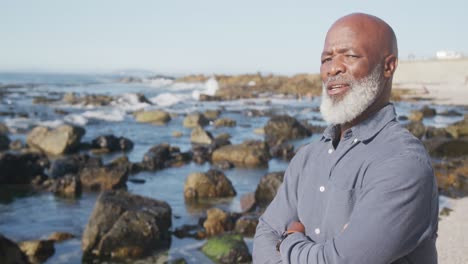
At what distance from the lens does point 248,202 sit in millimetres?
11125

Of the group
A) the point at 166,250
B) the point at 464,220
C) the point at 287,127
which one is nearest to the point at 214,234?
the point at 166,250

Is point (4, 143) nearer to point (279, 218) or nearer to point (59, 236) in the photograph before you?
point (59, 236)

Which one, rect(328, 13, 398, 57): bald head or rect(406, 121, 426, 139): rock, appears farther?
rect(406, 121, 426, 139): rock

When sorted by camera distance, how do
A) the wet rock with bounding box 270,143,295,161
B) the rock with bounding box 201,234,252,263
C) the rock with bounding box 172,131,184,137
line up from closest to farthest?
the rock with bounding box 201,234,252,263 < the wet rock with bounding box 270,143,295,161 < the rock with bounding box 172,131,184,137

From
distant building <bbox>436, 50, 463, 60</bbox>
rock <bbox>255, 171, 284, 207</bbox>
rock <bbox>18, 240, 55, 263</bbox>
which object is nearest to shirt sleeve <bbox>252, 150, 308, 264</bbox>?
rock <bbox>18, 240, 55, 263</bbox>

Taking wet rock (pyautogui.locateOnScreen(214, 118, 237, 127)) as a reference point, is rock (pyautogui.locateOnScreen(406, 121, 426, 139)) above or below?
above

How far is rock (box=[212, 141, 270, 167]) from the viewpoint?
54.5 feet

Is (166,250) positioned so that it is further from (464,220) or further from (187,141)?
(187,141)

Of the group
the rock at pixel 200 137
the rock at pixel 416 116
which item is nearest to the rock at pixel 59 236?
the rock at pixel 200 137

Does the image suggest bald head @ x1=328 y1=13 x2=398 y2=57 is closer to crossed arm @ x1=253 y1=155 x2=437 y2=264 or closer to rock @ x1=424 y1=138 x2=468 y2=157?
crossed arm @ x1=253 y1=155 x2=437 y2=264

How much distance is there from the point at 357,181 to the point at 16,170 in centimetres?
1400

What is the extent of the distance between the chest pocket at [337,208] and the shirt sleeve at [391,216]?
14 cm

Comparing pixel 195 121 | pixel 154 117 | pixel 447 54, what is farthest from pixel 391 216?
pixel 447 54

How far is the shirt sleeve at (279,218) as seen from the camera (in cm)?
252
